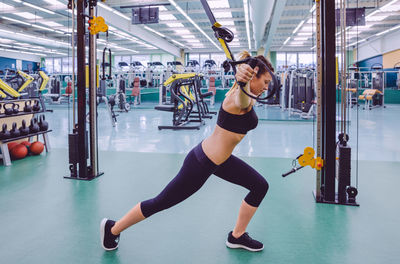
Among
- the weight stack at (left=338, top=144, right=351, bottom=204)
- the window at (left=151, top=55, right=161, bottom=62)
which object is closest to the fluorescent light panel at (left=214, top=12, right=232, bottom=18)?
the weight stack at (left=338, top=144, right=351, bottom=204)

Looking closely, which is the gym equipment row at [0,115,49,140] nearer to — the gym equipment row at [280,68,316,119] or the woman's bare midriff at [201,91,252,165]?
the woman's bare midriff at [201,91,252,165]

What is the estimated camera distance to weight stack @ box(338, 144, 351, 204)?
8.05 ft

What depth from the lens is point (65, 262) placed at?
169 centimetres

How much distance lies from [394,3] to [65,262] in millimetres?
12655

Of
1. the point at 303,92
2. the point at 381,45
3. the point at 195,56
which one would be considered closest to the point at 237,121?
the point at 303,92

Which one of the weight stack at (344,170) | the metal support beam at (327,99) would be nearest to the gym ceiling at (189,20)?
the metal support beam at (327,99)

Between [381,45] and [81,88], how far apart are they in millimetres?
19273

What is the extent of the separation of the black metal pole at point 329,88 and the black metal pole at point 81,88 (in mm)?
2217

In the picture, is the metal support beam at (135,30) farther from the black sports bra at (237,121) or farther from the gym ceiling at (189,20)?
the black sports bra at (237,121)

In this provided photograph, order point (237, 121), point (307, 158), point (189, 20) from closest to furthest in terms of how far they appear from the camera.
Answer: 1. point (237, 121)
2. point (307, 158)
3. point (189, 20)

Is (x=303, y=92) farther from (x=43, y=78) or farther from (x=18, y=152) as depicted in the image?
(x=43, y=78)

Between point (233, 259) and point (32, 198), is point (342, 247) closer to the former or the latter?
point (233, 259)

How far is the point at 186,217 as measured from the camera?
2287 millimetres

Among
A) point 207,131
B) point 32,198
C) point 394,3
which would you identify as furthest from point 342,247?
point 394,3
